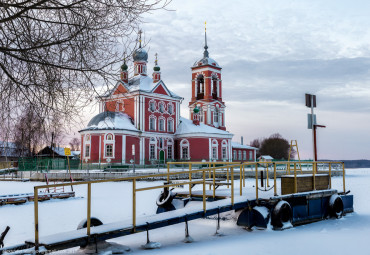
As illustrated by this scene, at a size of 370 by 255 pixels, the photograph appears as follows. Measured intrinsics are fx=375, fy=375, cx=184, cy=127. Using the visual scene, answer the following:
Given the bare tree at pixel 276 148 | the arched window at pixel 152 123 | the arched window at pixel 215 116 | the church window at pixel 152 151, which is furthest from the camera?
the bare tree at pixel 276 148

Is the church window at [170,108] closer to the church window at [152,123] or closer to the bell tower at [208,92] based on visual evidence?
the church window at [152,123]

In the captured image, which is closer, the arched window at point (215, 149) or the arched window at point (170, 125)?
the arched window at point (215, 149)

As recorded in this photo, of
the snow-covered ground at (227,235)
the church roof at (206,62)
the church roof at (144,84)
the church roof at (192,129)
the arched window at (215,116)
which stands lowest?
the snow-covered ground at (227,235)

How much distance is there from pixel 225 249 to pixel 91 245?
7.82 feet

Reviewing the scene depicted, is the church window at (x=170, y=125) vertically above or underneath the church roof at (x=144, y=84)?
underneath

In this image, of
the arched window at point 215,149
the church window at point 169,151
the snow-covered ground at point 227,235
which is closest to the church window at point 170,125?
the church window at point 169,151

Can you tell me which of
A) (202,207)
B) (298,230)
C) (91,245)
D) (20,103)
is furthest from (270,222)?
(20,103)

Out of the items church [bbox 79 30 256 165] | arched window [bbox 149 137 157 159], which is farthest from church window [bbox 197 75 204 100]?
arched window [bbox 149 137 157 159]

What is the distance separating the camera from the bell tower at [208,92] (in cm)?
5538

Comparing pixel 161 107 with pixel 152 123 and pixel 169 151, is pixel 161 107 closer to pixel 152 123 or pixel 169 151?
pixel 152 123

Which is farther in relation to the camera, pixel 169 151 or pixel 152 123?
pixel 169 151

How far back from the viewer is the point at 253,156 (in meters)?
69.0

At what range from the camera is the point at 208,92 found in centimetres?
5522

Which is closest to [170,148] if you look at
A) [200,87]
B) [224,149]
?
[224,149]
